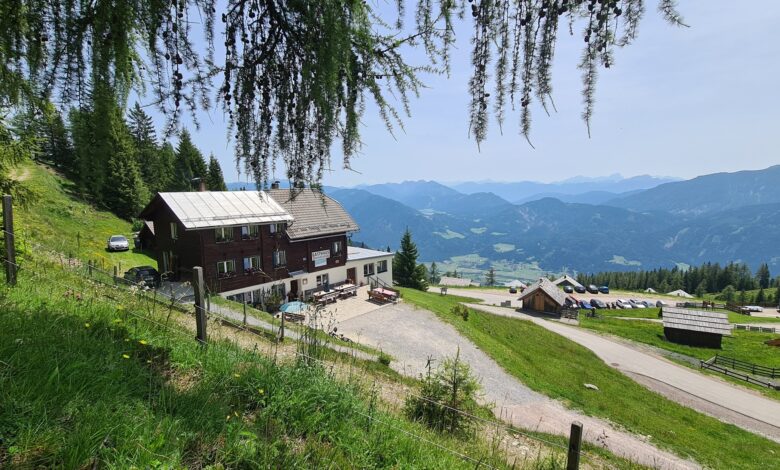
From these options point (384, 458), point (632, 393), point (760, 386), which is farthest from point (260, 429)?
point (760, 386)

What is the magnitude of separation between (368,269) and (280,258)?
1014 centimetres

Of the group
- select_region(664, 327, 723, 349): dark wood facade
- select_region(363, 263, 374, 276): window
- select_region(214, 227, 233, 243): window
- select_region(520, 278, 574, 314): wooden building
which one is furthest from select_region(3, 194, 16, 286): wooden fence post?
select_region(520, 278, 574, 314): wooden building

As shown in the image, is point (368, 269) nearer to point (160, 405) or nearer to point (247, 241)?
point (247, 241)

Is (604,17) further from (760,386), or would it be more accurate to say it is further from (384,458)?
(760,386)

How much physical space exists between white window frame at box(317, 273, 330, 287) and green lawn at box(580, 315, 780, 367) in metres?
34.5

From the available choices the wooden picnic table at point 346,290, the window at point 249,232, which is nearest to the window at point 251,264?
the window at point 249,232

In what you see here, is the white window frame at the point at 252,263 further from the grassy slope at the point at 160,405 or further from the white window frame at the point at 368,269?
the grassy slope at the point at 160,405

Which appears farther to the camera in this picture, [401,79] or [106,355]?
[106,355]

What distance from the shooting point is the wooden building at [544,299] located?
5278 cm

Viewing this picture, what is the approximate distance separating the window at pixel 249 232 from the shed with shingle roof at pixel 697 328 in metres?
47.2

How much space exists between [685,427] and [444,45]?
21.7 metres

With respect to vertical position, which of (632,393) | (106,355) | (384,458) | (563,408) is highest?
(106,355)

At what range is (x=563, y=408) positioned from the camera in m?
14.7

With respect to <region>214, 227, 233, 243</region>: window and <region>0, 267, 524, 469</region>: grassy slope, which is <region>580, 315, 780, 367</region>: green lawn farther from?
<region>0, 267, 524, 469</region>: grassy slope
